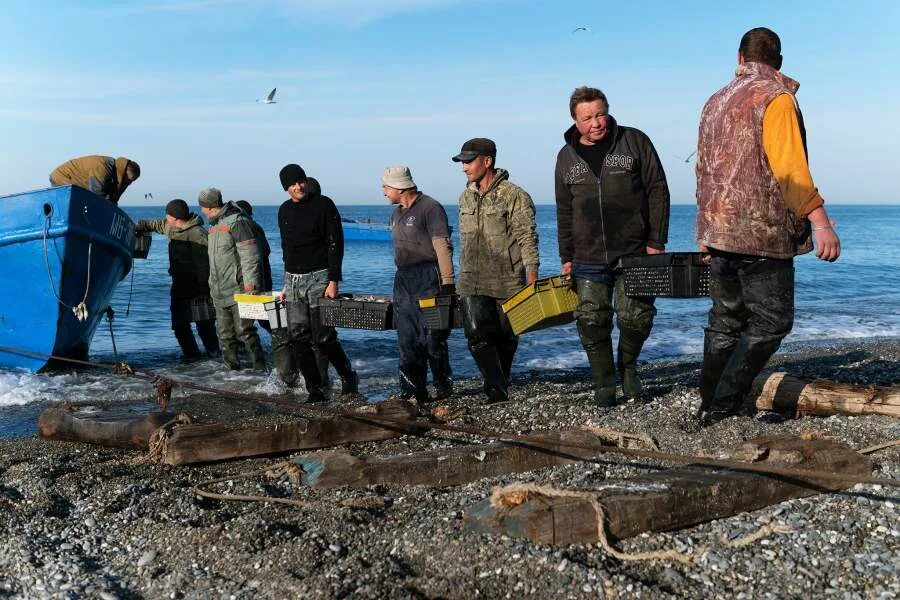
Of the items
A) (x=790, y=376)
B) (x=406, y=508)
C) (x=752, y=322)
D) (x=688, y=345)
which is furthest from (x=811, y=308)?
(x=406, y=508)

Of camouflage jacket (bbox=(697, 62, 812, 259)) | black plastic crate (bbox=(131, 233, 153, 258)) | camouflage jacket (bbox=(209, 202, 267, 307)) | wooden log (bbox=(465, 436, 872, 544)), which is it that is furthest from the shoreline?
black plastic crate (bbox=(131, 233, 153, 258))

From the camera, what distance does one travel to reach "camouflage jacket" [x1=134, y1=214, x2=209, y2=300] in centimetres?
1170

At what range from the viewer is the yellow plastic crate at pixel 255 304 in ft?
28.8

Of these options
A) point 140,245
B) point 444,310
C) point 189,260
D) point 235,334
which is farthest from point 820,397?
point 140,245

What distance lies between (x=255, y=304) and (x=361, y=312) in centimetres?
184

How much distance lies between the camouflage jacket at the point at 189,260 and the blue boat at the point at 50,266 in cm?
84

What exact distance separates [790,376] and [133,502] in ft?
13.5

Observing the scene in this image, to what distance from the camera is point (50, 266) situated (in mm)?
10219

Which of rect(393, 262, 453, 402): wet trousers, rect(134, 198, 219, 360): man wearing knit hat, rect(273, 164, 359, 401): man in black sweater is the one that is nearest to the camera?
rect(393, 262, 453, 402): wet trousers

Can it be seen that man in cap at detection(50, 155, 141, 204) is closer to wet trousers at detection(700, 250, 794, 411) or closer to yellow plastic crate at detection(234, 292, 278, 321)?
yellow plastic crate at detection(234, 292, 278, 321)

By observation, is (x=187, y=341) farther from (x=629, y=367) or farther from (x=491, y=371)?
(x=629, y=367)

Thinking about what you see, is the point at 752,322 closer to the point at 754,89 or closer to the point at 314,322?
the point at 754,89

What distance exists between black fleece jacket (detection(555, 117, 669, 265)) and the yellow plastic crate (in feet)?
11.8

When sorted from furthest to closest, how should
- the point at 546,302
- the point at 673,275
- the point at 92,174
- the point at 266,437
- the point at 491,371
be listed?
1. the point at 92,174
2. the point at 491,371
3. the point at 546,302
4. the point at 673,275
5. the point at 266,437
